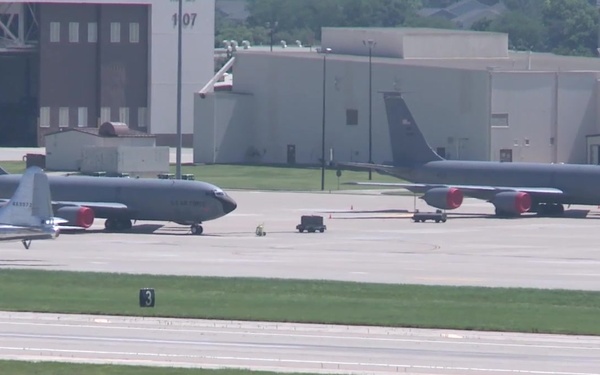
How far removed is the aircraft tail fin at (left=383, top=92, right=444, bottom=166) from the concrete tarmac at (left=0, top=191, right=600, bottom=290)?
397cm

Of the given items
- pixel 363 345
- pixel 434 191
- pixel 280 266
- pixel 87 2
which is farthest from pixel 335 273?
pixel 87 2

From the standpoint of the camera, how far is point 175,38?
126 meters

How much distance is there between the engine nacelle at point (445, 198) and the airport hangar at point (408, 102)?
3234 cm

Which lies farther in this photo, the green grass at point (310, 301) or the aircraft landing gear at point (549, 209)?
the aircraft landing gear at point (549, 209)

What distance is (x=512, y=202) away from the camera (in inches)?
2721

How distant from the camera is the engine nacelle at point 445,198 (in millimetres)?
69438

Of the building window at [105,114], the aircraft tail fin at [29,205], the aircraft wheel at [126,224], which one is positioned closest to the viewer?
the aircraft tail fin at [29,205]

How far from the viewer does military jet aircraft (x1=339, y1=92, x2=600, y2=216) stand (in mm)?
69688

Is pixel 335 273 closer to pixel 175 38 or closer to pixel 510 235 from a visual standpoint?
pixel 510 235

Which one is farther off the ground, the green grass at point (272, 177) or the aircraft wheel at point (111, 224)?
the green grass at point (272, 177)

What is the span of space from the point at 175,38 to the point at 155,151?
93.1 ft

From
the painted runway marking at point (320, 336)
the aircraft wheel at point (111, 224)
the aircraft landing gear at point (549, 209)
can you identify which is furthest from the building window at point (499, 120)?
the painted runway marking at point (320, 336)

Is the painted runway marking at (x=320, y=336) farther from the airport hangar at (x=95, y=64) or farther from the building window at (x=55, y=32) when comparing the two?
the building window at (x=55, y=32)

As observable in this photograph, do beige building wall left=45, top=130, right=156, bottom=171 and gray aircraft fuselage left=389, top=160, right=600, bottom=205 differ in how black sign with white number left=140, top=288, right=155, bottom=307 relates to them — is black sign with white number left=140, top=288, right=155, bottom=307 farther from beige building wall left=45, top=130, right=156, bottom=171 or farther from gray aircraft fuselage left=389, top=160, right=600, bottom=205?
beige building wall left=45, top=130, right=156, bottom=171
